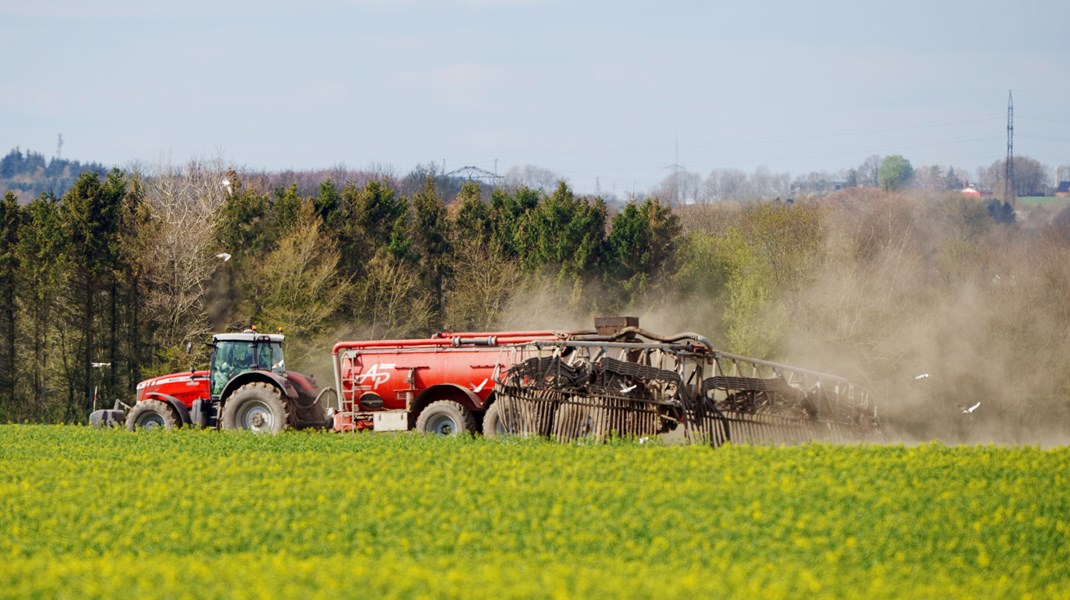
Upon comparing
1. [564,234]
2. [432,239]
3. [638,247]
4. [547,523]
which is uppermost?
[564,234]

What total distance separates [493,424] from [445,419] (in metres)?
1.54

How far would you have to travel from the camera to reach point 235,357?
2953 cm

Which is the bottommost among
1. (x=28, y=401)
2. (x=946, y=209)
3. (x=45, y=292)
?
(x=28, y=401)

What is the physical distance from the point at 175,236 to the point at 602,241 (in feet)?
69.6

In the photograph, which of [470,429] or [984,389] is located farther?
[984,389]

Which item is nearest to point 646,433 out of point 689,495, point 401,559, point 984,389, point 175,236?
point 689,495

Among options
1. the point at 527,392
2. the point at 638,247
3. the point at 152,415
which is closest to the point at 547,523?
the point at 527,392

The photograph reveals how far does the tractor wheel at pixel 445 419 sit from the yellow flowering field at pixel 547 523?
4364mm

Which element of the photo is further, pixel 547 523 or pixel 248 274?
pixel 248 274

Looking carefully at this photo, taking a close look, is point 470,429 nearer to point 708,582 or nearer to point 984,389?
point 708,582

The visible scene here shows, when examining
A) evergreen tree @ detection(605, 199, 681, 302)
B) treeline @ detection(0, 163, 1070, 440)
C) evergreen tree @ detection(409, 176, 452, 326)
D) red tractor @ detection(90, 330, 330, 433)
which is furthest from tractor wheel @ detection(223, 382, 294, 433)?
evergreen tree @ detection(605, 199, 681, 302)

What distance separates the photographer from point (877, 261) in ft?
190

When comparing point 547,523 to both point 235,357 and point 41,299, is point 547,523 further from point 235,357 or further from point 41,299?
point 41,299

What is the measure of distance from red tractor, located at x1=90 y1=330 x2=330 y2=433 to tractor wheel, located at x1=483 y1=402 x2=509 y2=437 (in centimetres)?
481
